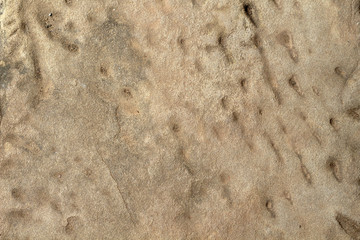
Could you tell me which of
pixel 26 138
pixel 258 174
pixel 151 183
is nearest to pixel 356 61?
pixel 258 174

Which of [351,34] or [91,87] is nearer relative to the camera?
[91,87]

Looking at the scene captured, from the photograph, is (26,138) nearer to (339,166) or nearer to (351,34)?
(339,166)

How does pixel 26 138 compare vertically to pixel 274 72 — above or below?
above

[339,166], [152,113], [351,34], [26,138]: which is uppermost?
[26,138]

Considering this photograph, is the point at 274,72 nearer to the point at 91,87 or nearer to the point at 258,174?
the point at 258,174

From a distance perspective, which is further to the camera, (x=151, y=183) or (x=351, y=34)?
(x=351, y=34)

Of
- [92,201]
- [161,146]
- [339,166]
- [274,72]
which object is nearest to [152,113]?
[161,146]
